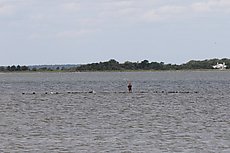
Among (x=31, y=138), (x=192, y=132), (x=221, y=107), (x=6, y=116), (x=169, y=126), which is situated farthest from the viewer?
(x=221, y=107)

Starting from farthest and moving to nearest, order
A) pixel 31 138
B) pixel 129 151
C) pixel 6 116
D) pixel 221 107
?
1. pixel 221 107
2. pixel 6 116
3. pixel 31 138
4. pixel 129 151

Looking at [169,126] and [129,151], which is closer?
[129,151]

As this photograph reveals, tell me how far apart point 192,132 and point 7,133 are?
33.5 feet

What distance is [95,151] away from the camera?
32.3 meters

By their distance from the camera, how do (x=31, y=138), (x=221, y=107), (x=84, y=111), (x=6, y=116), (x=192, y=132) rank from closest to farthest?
(x=31, y=138) → (x=192, y=132) → (x=6, y=116) → (x=84, y=111) → (x=221, y=107)

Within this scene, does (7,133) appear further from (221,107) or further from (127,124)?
(221,107)

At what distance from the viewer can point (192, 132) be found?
39.2 m

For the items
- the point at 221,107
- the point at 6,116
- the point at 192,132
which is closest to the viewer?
the point at 192,132

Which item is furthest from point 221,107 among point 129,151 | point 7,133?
point 129,151

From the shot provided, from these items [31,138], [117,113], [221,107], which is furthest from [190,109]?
[31,138]

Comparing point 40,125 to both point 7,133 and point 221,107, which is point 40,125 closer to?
point 7,133

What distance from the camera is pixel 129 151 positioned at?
32.3 meters

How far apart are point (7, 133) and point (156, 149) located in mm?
10343

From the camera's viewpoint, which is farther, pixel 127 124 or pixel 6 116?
pixel 6 116
